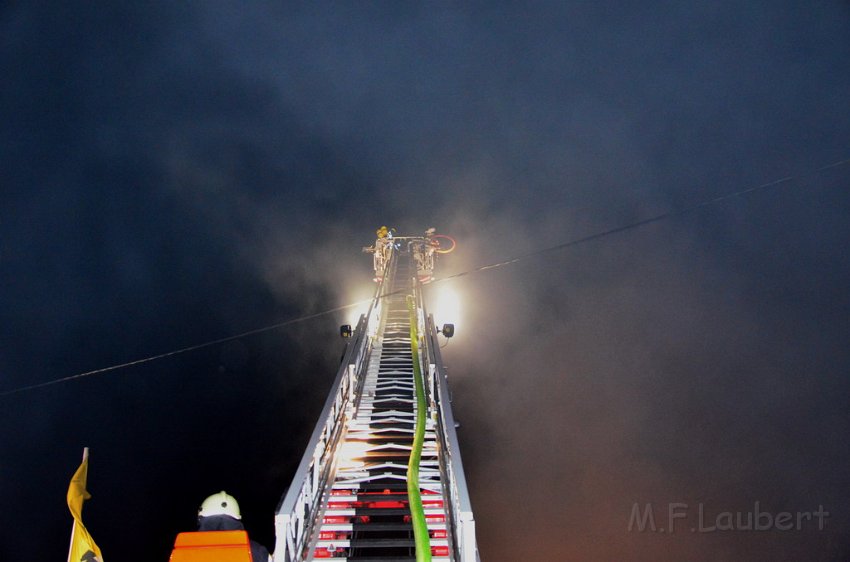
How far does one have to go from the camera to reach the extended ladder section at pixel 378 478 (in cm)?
371

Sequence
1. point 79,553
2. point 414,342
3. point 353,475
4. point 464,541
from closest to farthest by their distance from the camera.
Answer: point 79,553 < point 464,541 < point 353,475 < point 414,342

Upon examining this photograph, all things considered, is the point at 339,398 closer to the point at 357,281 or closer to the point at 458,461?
the point at 458,461

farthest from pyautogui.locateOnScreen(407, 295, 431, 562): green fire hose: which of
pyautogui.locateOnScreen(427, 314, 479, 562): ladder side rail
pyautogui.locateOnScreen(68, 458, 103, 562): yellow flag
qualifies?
pyautogui.locateOnScreen(68, 458, 103, 562): yellow flag

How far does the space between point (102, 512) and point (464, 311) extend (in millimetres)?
10298

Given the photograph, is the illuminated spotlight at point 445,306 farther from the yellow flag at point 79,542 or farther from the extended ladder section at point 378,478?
the yellow flag at point 79,542

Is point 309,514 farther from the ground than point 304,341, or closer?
closer

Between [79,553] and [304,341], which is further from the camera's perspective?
[304,341]

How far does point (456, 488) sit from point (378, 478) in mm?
1515

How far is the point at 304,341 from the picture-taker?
1336 centimetres

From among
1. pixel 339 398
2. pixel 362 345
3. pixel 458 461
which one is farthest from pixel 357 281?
pixel 458 461

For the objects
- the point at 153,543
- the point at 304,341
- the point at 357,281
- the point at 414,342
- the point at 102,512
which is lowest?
the point at 153,543

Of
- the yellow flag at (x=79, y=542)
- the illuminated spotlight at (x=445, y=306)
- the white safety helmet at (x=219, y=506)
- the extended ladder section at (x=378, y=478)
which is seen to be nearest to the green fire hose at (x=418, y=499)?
the extended ladder section at (x=378, y=478)

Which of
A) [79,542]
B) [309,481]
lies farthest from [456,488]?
[79,542]

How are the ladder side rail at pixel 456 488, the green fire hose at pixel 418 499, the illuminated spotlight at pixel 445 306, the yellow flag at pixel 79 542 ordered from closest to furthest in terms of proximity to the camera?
the yellow flag at pixel 79 542, the green fire hose at pixel 418 499, the ladder side rail at pixel 456 488, the illuminated spotlight at pixel 445 306
